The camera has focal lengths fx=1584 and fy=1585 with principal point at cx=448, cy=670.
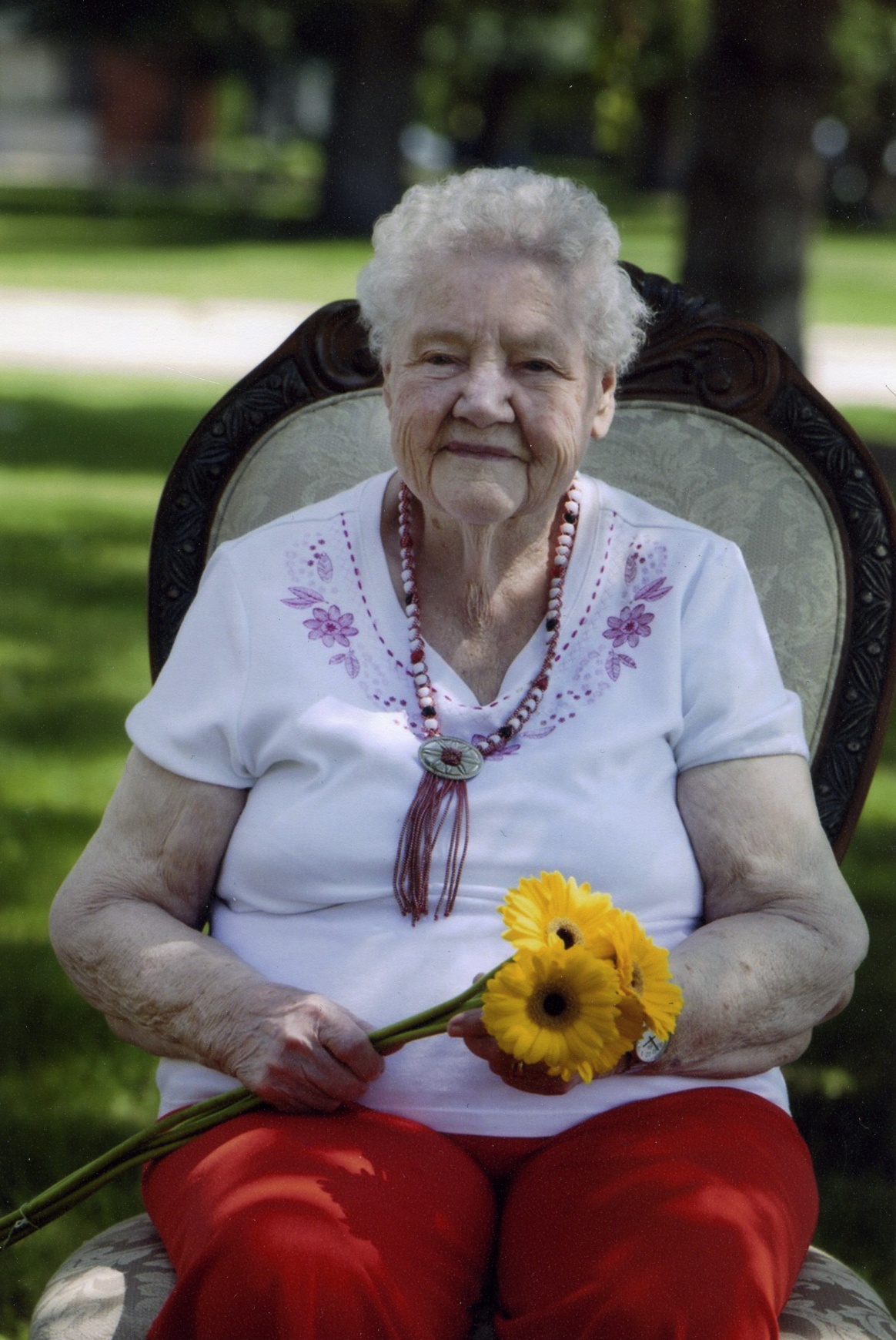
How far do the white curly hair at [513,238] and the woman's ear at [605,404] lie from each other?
3cm

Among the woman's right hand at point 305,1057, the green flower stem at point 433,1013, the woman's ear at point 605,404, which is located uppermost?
the woman's ear at point 605,404

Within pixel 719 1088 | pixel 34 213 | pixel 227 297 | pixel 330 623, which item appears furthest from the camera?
pixel 34 213

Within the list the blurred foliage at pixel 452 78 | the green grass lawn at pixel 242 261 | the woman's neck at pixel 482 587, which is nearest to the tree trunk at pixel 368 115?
the blurred foliage at pixel 452 78

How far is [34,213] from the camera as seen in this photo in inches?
1156

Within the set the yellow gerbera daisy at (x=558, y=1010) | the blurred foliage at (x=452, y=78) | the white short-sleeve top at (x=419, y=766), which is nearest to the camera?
the yellow gerbera daisy at (x=558, y=1010)

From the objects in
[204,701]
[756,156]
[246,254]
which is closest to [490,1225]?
[204,701]

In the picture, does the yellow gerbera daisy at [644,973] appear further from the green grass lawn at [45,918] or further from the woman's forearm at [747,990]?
the green grass lawn at [45,918]

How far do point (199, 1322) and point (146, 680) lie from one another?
437cm

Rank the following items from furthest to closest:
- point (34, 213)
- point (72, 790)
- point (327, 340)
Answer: point (34, 213) < point (72, 790) < point (327, 340)

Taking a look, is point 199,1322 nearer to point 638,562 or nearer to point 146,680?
point 638,562

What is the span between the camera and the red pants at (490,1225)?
1670 millimetres

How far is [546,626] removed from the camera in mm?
2211

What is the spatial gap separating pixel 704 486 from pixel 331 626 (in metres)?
0.69

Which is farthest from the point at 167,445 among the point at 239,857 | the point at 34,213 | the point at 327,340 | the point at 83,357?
the point at 34,213
